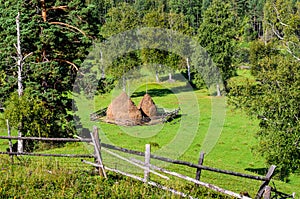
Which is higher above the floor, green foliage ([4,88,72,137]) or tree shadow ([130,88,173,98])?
green foliage ([4,88,72,137])

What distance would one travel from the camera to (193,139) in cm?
3822

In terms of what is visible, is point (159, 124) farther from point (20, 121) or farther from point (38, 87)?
point (20, 121)

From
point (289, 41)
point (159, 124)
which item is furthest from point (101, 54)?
point (289, 41)

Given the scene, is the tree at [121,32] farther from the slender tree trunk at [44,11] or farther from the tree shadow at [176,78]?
the slender tree trunk at [44,11]

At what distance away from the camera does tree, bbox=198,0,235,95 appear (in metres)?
58.6

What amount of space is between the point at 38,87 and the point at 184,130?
792 inches

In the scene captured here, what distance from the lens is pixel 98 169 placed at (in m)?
12.9

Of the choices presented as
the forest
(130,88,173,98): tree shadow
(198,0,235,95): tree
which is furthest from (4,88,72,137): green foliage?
(130,88,173,98): tree shadow

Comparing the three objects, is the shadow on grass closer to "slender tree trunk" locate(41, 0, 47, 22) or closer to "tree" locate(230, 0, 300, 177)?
"slender tree trunk" locate(41, 0, 47, 22)

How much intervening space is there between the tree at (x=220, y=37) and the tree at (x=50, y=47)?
109 ft

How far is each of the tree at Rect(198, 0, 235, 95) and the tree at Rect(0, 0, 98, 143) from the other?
33281 mm

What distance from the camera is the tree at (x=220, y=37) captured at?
192 feet

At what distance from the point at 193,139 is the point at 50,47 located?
1736cm

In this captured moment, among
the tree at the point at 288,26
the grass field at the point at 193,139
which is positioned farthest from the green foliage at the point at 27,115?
the tree at the point at 288,26
